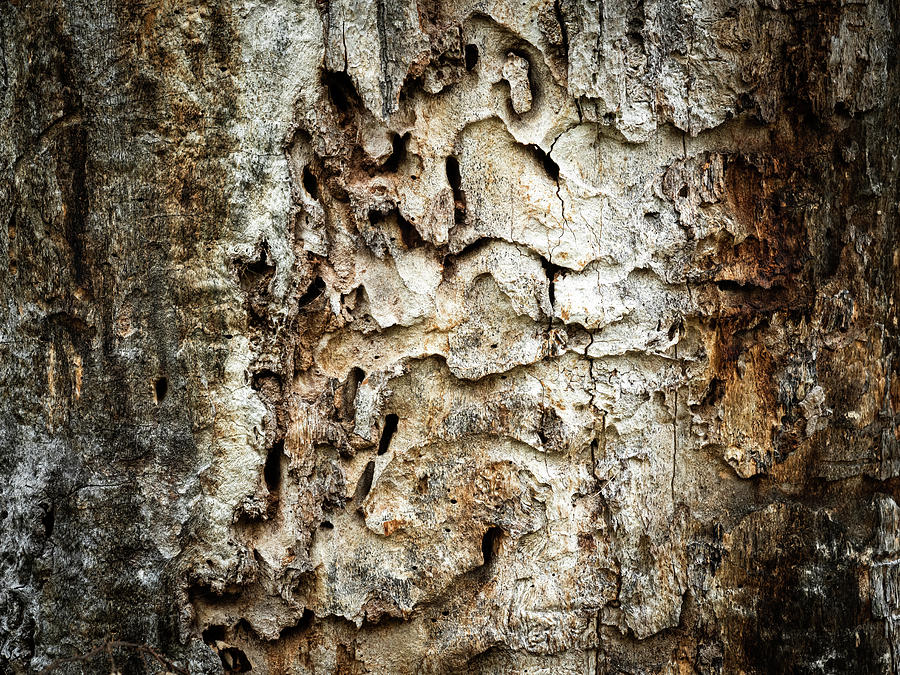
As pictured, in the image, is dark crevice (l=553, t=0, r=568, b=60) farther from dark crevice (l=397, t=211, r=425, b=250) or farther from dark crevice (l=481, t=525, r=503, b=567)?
dark crevice (l=481, t=525, r=503, b=567)

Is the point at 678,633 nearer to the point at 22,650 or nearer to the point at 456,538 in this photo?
the point at 456,538

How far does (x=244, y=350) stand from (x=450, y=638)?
83 centimetres

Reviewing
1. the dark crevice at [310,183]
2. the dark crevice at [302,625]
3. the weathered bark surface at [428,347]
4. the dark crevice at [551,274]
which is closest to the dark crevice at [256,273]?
the weathered bark surface at [428,347]

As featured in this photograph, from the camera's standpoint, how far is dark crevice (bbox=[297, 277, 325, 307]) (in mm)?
1682

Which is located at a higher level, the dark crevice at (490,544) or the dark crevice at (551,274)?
the dark crevice at (551,274)

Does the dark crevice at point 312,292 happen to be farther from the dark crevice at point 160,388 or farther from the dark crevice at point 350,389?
the dark crevice at point 160,388

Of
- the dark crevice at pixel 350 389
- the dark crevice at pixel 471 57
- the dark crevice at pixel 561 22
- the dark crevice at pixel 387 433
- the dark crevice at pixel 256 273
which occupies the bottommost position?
the dark crevice at pixel 387 433

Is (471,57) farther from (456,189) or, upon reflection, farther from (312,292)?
(312,292)

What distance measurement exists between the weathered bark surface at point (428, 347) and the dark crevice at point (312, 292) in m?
0.02

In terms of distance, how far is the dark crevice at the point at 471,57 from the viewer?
5.41ft

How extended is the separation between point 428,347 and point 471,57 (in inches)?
26.4

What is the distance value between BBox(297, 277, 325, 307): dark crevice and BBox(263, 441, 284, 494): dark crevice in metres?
0.33

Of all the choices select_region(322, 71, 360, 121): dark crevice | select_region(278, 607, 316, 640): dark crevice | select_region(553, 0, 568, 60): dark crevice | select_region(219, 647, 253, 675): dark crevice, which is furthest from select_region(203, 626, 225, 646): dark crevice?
select_region(553, 0, 568, 60): dark crevice

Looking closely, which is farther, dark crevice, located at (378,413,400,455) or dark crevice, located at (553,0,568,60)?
dark crevice, located at (378,413,400,455)
